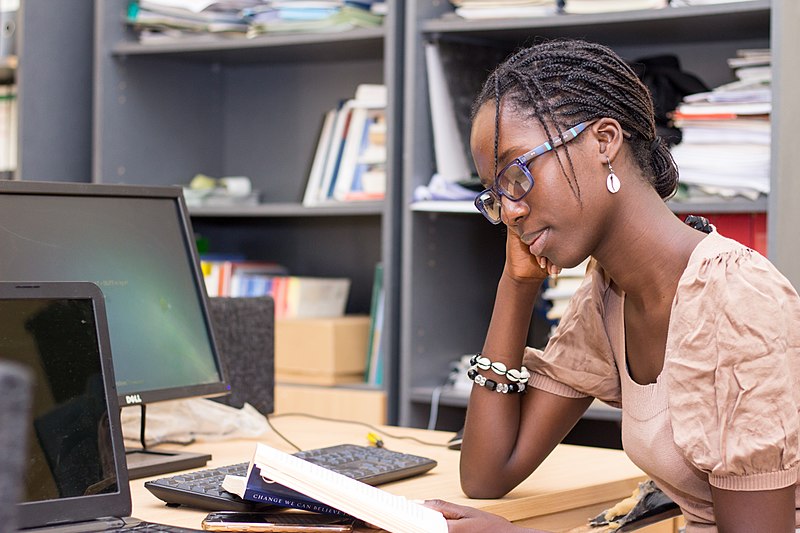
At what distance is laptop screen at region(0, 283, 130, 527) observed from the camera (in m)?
1.04

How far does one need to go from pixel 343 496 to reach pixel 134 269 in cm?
54

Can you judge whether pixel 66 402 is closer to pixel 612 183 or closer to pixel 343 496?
pixel 343 496

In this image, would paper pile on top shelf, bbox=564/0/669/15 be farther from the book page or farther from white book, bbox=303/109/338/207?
the book page

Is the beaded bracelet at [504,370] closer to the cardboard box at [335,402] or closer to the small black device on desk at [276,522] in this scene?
the small black device on desk at [276,522]

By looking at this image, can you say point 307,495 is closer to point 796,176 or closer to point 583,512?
point 583,512

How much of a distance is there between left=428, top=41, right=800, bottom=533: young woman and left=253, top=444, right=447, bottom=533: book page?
0.06 metres

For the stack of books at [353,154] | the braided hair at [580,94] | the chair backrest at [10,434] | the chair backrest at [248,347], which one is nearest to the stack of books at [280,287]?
the stack of books at [353,154]

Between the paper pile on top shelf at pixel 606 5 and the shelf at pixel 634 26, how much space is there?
0.03m

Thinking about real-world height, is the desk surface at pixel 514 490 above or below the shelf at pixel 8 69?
below

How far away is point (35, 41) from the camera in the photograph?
2881 millimetres

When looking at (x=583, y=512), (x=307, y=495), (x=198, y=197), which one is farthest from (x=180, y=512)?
(x=198, y=197)

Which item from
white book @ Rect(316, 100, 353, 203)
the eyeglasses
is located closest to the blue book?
the eyeglasses

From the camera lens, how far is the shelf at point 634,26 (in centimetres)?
223

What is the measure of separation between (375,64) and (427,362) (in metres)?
0.94
